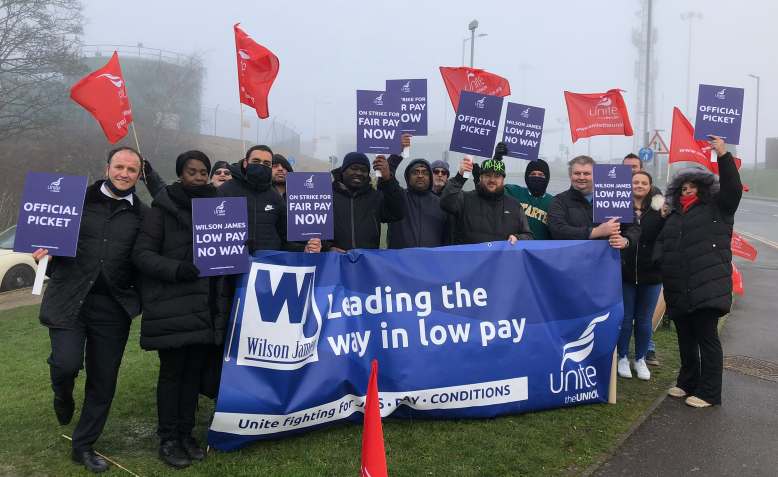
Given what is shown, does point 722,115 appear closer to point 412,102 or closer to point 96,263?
point 412,102

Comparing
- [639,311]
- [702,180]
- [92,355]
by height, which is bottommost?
[639,311]

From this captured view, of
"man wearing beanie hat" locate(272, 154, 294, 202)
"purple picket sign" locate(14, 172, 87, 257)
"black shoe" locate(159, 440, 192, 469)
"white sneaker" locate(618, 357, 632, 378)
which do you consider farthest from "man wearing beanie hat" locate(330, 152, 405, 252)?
"white sneaker" locate(618, 357, 632, 378)

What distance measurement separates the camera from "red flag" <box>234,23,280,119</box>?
254 inches

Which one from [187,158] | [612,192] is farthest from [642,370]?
[187,158]

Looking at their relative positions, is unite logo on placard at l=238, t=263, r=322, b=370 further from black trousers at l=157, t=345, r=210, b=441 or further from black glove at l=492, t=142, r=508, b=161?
black glove at l=492, t=142, r=508, b=161

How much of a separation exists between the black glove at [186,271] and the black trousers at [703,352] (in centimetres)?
382

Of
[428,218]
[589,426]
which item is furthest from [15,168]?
[589,426]

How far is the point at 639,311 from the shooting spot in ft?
19.4

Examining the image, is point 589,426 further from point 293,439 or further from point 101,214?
point 101,214

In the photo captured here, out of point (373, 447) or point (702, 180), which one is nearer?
point (373, 447)

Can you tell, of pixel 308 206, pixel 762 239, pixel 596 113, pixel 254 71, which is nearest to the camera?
pixel 308 206

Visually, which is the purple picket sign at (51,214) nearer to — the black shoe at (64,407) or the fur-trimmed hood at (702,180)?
the black shoe at (64,407)

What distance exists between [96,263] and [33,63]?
2239 centimetres

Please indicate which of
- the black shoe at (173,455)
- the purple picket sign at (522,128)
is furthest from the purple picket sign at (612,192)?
the black shoe at (173,455)
